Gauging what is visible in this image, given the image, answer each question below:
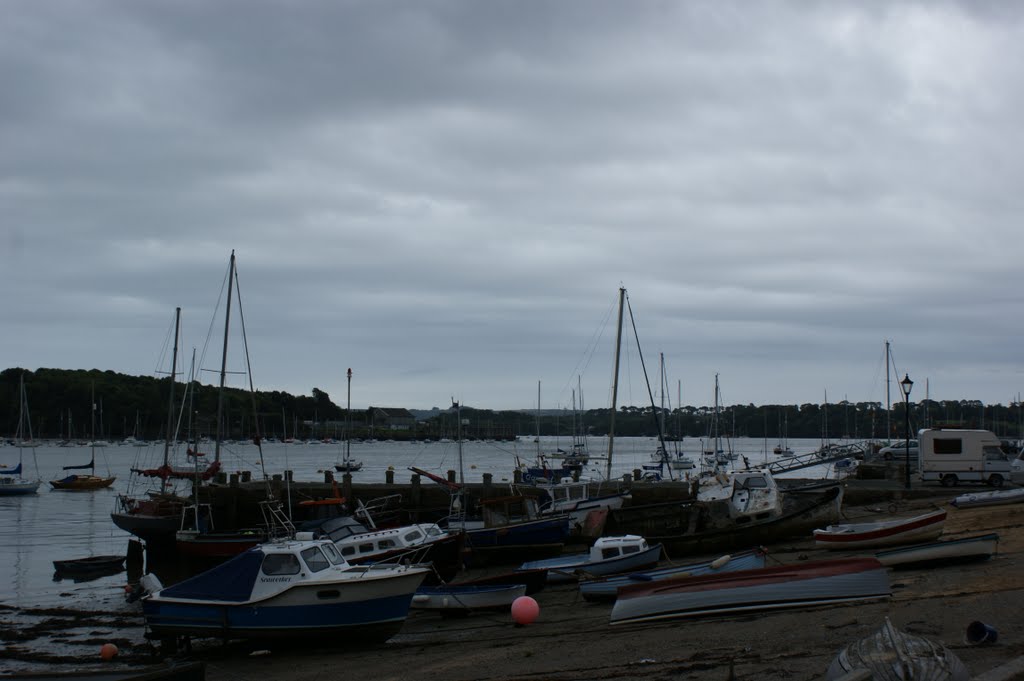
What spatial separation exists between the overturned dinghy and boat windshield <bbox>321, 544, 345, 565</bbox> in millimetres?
12933

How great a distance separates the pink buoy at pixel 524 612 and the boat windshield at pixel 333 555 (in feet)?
13.0

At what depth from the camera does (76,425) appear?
18075cm

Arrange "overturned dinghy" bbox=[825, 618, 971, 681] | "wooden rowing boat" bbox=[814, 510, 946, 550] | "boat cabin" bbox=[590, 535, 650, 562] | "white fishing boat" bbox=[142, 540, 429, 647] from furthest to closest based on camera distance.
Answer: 1. "boat cabin" bbox=[590, 535, 650, 562]
2. "wooden rowing boat" bbox=[814, 510, 946, 550]
3. "white fishing boat" bbox=[142, 540, 429, 647]
4. "overturned dinghy" bbox=[825, 618, 971, 681]

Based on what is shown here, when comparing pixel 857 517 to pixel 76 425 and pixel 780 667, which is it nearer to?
pixel 780 667

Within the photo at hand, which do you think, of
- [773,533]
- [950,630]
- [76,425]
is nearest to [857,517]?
[773,533]

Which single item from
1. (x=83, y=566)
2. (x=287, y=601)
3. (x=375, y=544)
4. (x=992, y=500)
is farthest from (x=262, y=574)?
(x=992, y=500)

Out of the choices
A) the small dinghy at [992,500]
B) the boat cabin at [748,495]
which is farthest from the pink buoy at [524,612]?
the small dinghy at [992,500]

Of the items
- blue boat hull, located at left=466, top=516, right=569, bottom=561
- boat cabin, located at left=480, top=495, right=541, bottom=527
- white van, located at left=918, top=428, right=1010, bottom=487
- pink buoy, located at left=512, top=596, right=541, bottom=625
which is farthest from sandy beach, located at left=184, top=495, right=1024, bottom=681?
white van, located at left=918, top=428, right=1010, bottom=487

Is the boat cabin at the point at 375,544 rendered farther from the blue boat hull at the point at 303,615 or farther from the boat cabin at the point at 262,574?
the blue boat hull at the point at 303,615

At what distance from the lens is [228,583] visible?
19812 millimetres

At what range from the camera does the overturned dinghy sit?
350 inches

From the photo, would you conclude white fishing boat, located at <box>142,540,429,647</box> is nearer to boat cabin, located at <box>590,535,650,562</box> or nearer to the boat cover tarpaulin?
the boat cover tarpaulin

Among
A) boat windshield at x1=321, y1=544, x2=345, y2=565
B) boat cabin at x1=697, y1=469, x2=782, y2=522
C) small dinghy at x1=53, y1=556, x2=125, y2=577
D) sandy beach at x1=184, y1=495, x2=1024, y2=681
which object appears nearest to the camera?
sandy beach at x1=184, y1=495, x2=1024, y2=681

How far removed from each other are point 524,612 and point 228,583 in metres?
6.37
